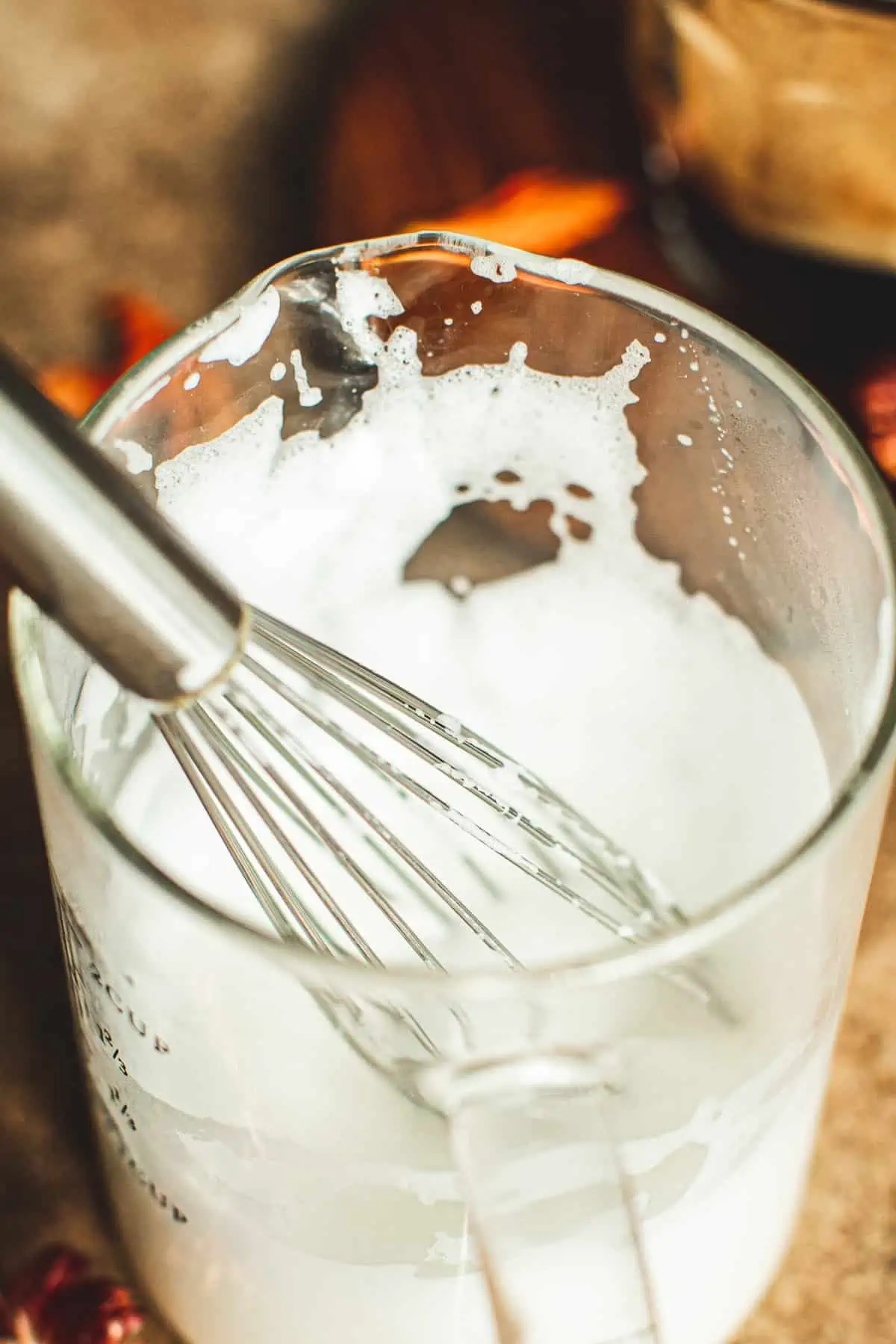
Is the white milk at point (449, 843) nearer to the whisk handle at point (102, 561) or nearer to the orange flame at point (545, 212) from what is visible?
the whisk handle at point (102, 561)

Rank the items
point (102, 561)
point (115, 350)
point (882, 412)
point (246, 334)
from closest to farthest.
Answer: point (102, 561), point (246, 334), point (882, 412), point (115, 350)

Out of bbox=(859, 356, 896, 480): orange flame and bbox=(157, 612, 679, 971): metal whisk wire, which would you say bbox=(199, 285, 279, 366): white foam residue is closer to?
bbox=(157, 612, 679, 971): metal whisk wire

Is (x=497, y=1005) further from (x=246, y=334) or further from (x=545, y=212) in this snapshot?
(x=545, y=212)

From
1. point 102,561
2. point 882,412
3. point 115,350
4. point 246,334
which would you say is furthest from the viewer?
point 115,350

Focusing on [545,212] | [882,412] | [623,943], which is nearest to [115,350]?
[545,212]

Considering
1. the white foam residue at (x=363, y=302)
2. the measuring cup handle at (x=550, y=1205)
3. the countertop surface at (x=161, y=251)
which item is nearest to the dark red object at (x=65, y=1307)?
the countertop surface at (x=161, y=251)

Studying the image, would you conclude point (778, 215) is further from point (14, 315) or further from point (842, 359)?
point (14, 315)
